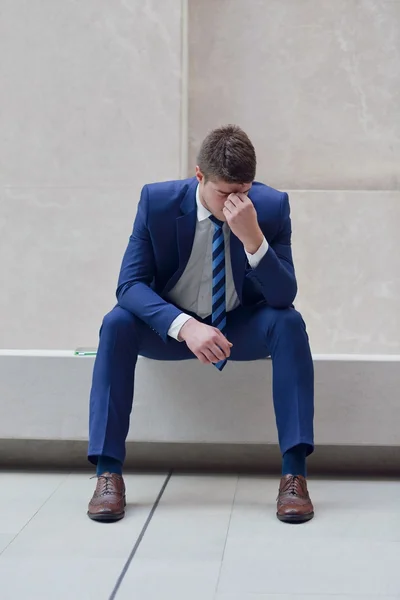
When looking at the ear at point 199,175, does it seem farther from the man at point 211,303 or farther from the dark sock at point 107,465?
the dark sock at point 107,465

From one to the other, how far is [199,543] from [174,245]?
0.76m

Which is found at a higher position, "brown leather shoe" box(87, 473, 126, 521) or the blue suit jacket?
the blue suit jacket

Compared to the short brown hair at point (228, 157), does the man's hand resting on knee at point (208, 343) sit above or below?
below

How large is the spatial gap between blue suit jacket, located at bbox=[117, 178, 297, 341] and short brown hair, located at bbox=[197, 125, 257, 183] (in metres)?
0.20

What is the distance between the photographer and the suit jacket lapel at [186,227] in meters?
2.27

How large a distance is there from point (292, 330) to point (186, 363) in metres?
0.42

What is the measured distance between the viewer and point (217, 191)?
2107 millimetres

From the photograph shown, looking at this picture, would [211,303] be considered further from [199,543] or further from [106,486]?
[199,543]

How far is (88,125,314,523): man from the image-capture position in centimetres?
210

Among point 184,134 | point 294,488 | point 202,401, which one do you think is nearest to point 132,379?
point 202,401

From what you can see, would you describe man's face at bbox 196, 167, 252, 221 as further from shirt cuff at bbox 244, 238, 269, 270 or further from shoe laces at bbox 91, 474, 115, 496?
shoe laces at bbox 91, 474, 115, 496

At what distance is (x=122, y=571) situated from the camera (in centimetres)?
177

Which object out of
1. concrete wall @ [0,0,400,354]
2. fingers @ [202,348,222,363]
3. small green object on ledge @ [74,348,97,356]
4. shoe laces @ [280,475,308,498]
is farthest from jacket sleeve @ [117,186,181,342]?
concrete wall @ [0,0,400,354]

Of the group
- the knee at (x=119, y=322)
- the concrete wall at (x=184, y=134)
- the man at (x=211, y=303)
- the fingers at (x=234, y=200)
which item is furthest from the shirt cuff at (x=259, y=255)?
the concrete wall at (x=184, y=134)
